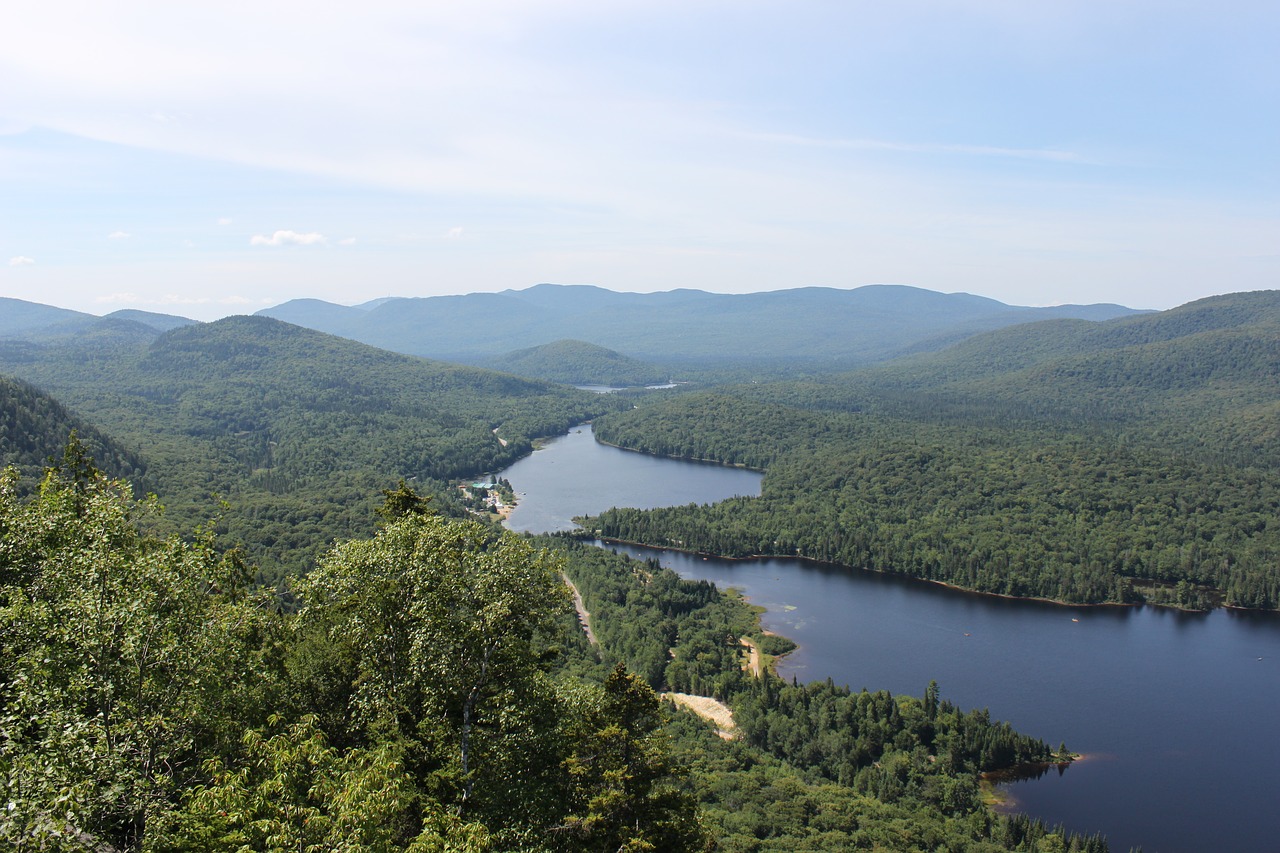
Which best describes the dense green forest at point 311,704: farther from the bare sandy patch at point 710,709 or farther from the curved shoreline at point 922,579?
the curved shoreline at point 922,579

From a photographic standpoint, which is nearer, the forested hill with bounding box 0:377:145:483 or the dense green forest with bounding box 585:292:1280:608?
the forested hill with bounding box 0:377:145:483

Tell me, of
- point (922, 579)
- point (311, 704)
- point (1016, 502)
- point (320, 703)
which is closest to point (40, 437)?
point (320, 703)

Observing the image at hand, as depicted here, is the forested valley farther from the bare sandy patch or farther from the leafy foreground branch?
the bare sandy patch

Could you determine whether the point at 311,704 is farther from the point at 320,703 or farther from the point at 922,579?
the point at 922,579

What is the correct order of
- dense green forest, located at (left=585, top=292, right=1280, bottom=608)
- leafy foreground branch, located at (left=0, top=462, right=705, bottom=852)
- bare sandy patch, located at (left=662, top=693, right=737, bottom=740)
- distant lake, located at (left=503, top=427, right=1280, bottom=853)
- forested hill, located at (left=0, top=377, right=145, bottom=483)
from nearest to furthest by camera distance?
leafy foreground branch, located at (left=0, top=462, right=705, bottom=852) < distant lake, located at (left=503, top=427, right=1280, bottom=853) < bare sandy patch, located at (left=662, top=693, right=737, bottom=740) < forested hill, located at (left=0, top=377, right=145, bottom=483) < dense green forest, located at (left=585, top=292, right=1280, bottom=608)

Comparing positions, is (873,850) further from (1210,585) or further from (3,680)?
(1210,585)

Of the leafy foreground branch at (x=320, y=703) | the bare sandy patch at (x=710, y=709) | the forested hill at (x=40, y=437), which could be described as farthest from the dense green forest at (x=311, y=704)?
the forested hill at (x=40, y=437)

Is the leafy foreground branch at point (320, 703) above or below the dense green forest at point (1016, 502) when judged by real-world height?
above

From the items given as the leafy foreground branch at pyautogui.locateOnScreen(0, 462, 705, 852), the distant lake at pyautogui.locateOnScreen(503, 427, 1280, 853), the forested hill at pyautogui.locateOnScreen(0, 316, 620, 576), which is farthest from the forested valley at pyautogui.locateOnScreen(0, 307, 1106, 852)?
the forested hill at pyautogui.locateOnScreen(0, 316, 620, 576)
